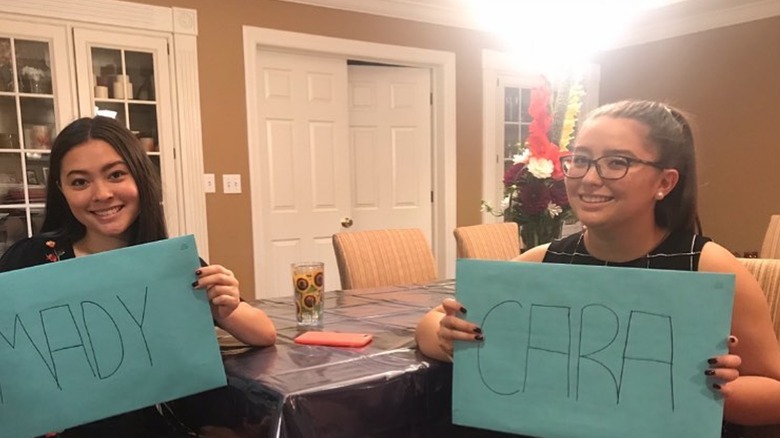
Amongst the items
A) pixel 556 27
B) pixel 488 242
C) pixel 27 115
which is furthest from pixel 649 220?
pixel 556 27

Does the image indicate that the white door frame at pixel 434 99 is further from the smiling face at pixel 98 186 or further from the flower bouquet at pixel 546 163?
the smiling face at pixel 98 186

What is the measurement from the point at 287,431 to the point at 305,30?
2.97 meters

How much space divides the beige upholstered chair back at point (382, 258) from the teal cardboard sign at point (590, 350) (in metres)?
1.34

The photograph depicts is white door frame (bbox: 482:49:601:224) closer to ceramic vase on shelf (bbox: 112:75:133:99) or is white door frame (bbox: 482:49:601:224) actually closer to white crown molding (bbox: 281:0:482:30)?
white crown molding (bbox: 281:0:482:30)

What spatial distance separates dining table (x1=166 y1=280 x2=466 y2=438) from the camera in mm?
952

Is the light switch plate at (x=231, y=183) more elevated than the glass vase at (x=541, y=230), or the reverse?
the light switch plate at (x=231, y=183)

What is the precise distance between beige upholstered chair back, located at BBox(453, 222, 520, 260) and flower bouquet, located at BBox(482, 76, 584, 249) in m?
0.54

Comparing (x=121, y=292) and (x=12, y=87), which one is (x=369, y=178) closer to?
(x=12, y=87)

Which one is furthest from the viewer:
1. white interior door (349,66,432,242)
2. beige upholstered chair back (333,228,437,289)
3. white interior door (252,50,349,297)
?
white interior door (349,66,432,242)

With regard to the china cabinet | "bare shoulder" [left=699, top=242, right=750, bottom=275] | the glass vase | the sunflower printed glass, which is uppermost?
the china cabinet

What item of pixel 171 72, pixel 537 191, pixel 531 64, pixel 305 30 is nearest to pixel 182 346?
pixel 537 191

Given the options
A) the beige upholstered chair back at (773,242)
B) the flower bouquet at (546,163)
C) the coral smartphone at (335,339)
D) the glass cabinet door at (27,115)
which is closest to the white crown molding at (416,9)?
the glass cabinet door at (27,115)

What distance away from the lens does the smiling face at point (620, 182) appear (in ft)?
3.44

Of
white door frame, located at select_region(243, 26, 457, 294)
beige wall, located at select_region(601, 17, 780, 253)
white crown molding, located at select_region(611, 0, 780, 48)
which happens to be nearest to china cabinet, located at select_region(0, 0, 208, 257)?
white door frame, located at select_region(243, 26, 457, 294)
